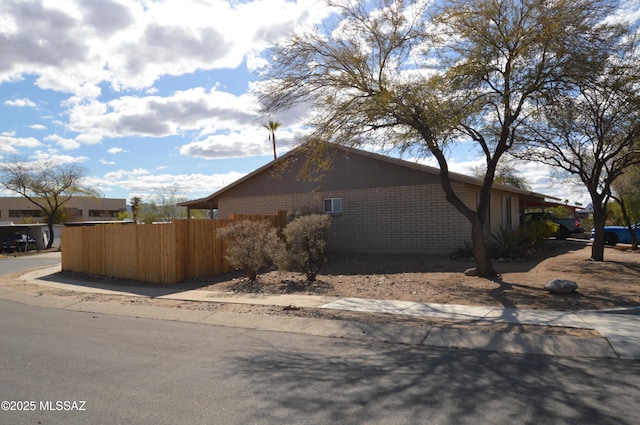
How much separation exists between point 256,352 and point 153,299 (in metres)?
6.56

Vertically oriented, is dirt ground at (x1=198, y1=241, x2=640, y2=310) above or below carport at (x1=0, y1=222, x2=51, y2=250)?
below

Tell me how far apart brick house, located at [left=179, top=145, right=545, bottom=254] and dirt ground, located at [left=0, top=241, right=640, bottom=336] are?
94 centimetres

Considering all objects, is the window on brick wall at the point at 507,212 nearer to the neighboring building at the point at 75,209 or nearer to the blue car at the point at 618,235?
the blue car at the point at 618,235

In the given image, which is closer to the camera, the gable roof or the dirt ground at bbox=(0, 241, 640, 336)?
the dirt ground at bbox=(0, 241, 640, 336)

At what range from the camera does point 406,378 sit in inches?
235

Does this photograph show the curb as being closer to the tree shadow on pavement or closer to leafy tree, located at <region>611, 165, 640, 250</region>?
the tree shadow on pavement

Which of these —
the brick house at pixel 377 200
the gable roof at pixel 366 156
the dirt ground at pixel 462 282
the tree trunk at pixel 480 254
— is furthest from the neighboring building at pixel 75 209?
the tree trunk at pixel 480 254

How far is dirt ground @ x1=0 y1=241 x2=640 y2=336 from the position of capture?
10.2 m

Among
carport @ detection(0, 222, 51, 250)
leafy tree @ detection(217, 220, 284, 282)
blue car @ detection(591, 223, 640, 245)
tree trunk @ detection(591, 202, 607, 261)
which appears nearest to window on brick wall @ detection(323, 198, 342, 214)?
leafy tree @ detection(217, 220, 284, 282)

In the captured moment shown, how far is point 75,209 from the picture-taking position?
69.4 metres

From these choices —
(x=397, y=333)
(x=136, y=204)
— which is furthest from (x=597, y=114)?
(x=136, y=204)

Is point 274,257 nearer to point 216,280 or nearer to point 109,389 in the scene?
point 216,280

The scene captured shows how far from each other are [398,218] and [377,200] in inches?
45.2

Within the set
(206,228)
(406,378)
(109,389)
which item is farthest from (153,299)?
(406,378)
